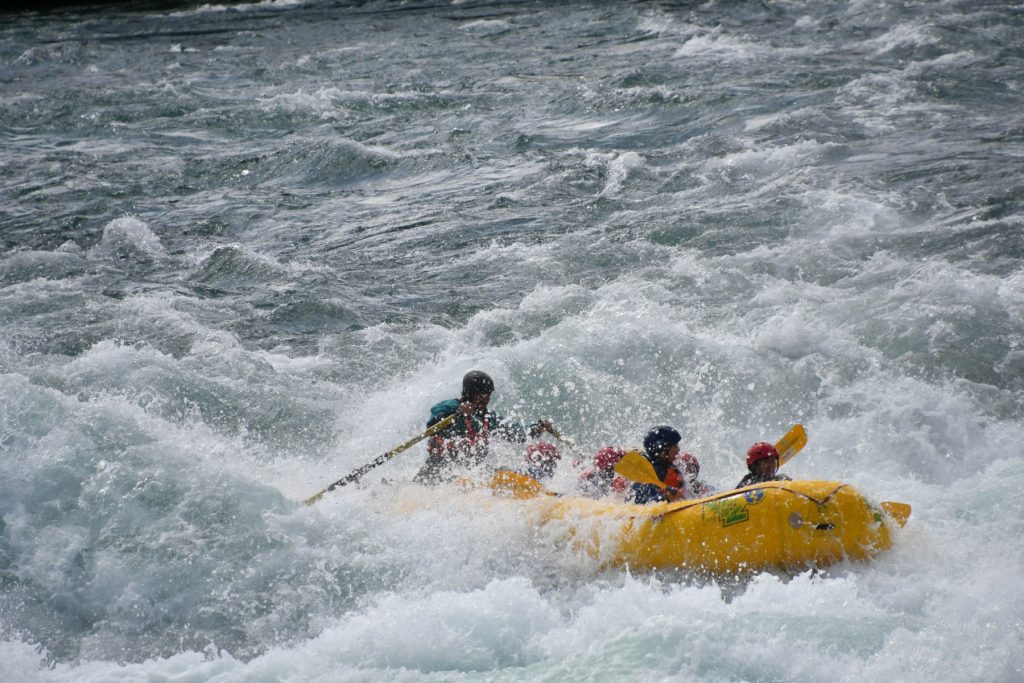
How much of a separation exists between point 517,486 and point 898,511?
7.93ft

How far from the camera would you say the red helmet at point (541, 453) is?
7617mm

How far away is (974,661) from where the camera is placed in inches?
204

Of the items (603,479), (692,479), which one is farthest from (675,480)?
(603,479)

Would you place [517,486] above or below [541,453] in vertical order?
above

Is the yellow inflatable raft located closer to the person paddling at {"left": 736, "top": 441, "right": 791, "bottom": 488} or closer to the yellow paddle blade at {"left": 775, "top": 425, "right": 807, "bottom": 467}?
the person paddling at {"left": 736, "top": 441, "right": 791, "bottom": 488}

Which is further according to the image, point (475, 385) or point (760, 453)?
point (475, 385)

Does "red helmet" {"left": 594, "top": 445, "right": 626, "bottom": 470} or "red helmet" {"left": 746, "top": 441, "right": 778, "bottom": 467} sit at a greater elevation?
"red helmet" {"left": 746, "top": 441, "right": 778, "bottom": 467}

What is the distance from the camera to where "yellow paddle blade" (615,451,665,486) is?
6.57 metres

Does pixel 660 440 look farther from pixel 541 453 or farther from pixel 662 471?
pixel 541 453

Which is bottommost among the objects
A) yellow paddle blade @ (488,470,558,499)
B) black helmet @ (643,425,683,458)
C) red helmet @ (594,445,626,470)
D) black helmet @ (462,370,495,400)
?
yellow paddle blade @ (488,470,558,499)

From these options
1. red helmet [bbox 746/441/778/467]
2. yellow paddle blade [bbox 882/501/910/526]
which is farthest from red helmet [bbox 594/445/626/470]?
yellow paddle blade [bbox 882/501/910/526]

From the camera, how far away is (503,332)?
1027 centimetres

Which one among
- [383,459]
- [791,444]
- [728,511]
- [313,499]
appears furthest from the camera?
[383,459]

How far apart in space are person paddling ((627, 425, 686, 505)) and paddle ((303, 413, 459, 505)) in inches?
64.6
